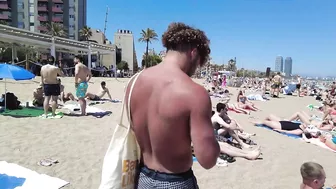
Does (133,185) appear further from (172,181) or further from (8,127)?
(8,127)

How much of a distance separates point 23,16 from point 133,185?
2458 inches

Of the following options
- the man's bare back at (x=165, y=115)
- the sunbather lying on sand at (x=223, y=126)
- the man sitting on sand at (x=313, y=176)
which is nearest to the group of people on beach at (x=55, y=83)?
the sunbather lying on sand at (x=223, y=126)

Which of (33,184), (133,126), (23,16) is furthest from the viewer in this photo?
(23,16)

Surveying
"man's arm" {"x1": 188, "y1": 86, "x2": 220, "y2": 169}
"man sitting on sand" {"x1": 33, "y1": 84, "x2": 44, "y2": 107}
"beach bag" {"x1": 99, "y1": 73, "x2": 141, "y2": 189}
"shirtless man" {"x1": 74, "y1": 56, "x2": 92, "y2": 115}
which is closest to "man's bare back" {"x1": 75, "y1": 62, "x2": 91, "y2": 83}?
"shirtless man" {"x1": 74, "y1": 56, "x2": 92, "y2": 115}

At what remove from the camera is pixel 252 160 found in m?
4.50

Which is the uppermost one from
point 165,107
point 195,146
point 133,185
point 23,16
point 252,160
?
point 23,16

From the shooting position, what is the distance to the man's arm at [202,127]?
4.00 ft

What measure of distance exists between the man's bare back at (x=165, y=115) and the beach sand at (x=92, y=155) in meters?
2.18

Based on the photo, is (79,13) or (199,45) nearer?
(199,45)

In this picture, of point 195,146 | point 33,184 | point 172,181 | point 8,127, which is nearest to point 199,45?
point 195,146

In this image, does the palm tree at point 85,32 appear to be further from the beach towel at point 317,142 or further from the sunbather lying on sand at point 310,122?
the beach towel at point 317,142

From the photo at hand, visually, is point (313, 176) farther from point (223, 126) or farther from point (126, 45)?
point (126, 45)

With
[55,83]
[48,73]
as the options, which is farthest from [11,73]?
[55,83]

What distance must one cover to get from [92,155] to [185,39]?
11.1 feet
